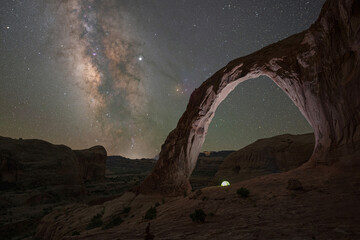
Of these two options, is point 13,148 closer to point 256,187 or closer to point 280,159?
point 256,187

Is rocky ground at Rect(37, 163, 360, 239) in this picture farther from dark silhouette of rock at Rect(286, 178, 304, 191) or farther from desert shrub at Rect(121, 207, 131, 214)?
desert shrub at Rect(121, 207, 131, 214)

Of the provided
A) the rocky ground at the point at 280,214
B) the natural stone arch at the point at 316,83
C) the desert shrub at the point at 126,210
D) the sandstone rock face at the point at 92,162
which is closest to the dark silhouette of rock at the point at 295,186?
the rocky ground at the point at 280,214

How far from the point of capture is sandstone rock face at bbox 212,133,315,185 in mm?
23666

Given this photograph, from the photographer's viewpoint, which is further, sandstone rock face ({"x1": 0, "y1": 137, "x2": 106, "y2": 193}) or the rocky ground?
sandstone rock face ({"x1": 0, "y1": 137, "x2": 106, "y2": 193})

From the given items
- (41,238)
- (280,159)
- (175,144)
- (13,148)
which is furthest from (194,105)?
(13,148)

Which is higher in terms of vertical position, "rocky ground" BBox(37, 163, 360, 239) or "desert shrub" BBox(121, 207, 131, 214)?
"rocky ground" BBox(37, 163, 360, 239)

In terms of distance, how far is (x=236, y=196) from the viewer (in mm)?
7797

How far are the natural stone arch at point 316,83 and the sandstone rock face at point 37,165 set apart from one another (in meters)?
21.4

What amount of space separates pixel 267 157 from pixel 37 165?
36638mm

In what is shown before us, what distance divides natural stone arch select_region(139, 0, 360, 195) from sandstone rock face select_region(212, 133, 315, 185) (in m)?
15.0

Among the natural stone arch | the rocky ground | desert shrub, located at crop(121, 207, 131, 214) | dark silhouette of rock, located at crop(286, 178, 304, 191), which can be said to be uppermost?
the natural stone arch

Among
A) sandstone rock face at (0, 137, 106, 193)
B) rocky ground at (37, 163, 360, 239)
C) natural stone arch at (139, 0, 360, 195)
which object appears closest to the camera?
rocky ground at (37, 163, 360, 239)

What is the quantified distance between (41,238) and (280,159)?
2830 centimetres

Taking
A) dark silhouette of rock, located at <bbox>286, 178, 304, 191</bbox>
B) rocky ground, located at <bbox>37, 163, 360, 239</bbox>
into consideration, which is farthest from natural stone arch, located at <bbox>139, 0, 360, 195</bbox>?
dark silhouette of rock, located at <bbox>286, 178, 304, 191</bbox>
